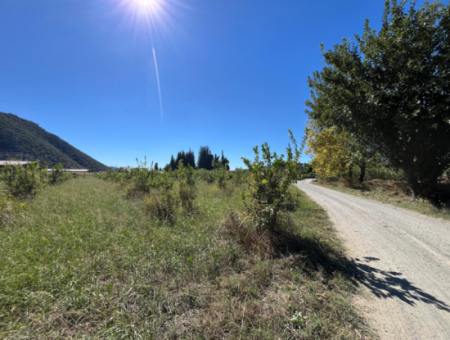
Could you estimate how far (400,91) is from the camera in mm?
8586

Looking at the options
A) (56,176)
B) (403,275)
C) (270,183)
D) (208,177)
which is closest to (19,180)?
(56,176)

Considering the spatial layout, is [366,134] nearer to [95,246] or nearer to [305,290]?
[305,290]

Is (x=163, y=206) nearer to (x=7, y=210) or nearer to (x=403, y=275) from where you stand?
(x=7, y=210)

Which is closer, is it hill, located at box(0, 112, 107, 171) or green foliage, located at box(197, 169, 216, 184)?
green foliage, located at box(197, 169, 216, 184)

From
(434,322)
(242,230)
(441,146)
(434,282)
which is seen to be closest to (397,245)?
(434,282)

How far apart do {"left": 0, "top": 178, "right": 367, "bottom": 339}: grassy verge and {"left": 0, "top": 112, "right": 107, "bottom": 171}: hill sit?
60898 millimetres

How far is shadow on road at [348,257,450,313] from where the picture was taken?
7.76 feet

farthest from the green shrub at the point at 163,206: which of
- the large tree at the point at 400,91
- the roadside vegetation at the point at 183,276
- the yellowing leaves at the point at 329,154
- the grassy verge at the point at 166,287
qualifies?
the yellowing leaves at the point at 329,154

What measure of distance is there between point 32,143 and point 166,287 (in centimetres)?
8407

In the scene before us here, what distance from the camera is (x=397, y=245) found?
4.13 metres

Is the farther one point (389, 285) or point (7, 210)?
point (7, 210)

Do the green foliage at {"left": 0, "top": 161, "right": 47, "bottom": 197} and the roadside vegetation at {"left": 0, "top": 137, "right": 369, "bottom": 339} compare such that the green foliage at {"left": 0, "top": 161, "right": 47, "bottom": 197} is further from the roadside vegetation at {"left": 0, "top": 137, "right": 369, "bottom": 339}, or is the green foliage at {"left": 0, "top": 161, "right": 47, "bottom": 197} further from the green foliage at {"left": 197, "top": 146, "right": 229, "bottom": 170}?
the green foliage at {"left": 197, "top": 146, "right": 229, "bottom": 170}

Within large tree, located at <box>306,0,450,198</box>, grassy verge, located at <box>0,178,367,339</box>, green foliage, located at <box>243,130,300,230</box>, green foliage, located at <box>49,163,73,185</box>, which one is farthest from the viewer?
green foliage, located at <box>49,163,73,185</box>

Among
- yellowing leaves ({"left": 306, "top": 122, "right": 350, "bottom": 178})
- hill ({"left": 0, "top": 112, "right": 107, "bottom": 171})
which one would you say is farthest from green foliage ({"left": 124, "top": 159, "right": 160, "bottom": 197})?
hill ({"left": 0, "top": 112, "right": 107, "bottom": 171})
